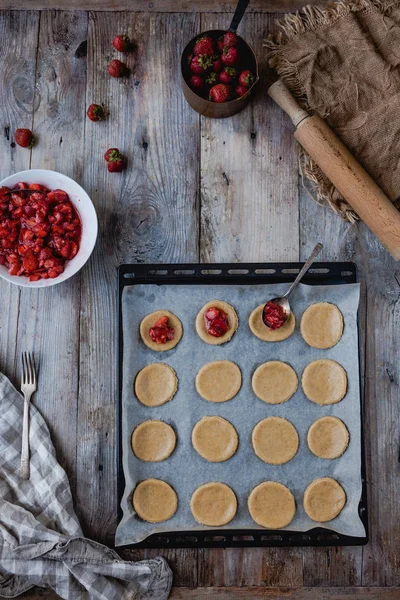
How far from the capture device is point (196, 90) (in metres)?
2.23

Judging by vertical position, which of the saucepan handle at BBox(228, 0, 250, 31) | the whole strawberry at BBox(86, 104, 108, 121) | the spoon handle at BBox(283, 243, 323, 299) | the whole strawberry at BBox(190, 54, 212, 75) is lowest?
the spoon handle at BBox(283, 243, 323, 299)

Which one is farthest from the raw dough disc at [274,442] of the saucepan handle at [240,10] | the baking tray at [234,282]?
the saucepan handle at [240,10]

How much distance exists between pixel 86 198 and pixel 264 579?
5.15ft

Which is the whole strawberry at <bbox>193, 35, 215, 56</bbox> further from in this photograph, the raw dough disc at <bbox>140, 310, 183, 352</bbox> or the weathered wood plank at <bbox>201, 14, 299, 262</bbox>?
the raw dough disc at <bbox>140, 310, 183, 352</bbox>

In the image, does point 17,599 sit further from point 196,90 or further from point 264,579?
point 196,90

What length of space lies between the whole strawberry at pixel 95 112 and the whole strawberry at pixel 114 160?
149mm

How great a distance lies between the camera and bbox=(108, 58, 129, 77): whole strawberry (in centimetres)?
234

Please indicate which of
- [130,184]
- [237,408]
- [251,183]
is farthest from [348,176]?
[237,408]

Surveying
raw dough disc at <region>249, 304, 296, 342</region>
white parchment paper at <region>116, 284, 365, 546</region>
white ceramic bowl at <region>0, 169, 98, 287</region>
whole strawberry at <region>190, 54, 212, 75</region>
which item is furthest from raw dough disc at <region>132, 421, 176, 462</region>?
whole strawberry at <region>190, 54, 212, 75</region>

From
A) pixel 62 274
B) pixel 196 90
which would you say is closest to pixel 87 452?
pixel 62 274

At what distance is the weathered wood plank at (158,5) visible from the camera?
240 cm

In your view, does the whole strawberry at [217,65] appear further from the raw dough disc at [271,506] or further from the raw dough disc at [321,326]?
the raw dough disc at [271,506]

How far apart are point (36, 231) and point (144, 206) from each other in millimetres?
442

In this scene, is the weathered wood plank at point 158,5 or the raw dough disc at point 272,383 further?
the weathered wood plank at point 158,5
